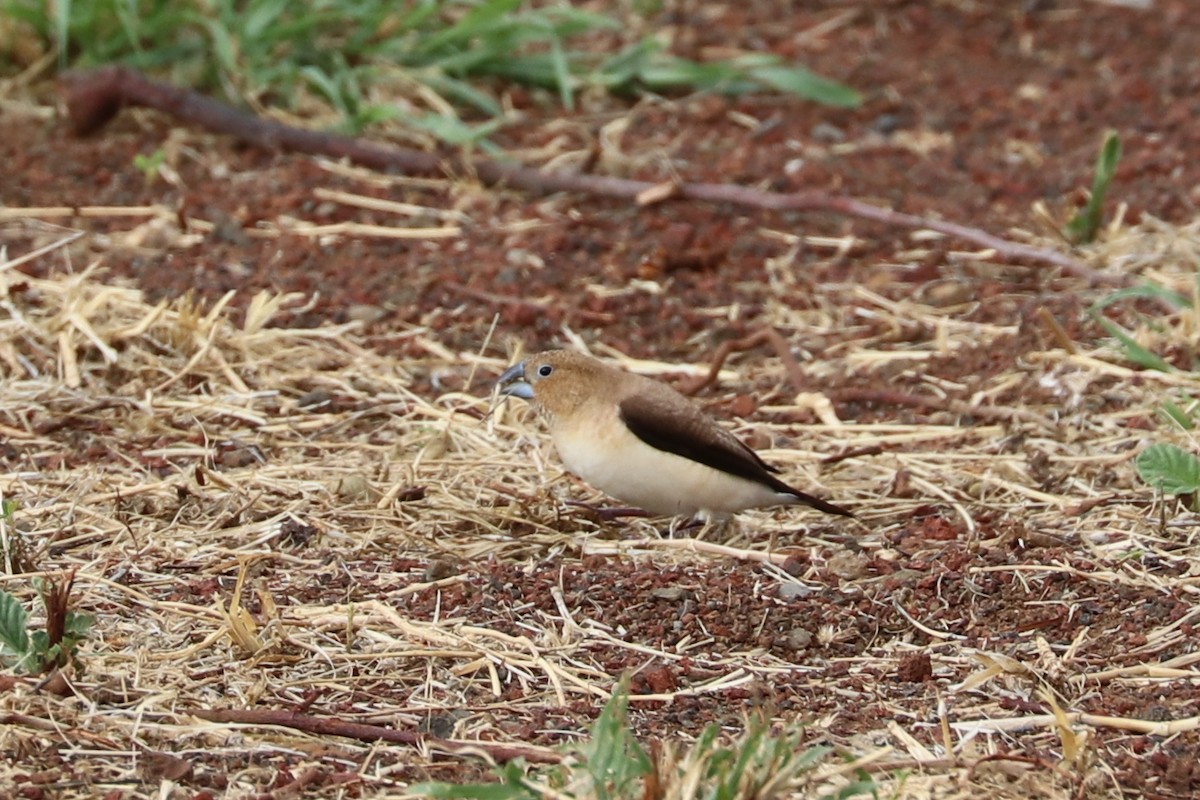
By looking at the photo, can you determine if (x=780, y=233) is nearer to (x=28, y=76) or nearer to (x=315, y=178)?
(x=315, y=178)

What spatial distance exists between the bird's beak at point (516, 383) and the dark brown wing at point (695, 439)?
304 millimetres

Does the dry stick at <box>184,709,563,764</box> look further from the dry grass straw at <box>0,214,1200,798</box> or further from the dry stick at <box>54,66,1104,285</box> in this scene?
the dry stick at <box>54,66,1104,285</box>

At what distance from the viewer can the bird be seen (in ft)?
14.9

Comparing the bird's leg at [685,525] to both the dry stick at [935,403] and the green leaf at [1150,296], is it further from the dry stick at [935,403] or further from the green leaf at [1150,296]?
the green leaf at [1150,296]

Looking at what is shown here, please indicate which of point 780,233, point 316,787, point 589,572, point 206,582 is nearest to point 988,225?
point 780,233

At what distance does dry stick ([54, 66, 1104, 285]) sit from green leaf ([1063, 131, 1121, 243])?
503 millimetres

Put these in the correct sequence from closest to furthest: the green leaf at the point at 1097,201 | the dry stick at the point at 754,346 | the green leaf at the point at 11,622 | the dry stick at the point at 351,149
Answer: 1. the green leaf at the point at 11,622
2. the dry stick at the point at 754,346
3. the green leaf at the point at 1097,201
4. the dry stick at the point at 351,149

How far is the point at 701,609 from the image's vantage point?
4129 mm

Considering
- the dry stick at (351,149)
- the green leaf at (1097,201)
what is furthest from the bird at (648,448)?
the dry stick at (351,149)

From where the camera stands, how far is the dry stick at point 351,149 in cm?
691

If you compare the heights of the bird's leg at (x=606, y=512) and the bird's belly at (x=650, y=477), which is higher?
the bird's belly at (x=650, y=477)

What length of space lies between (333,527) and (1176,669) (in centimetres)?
199

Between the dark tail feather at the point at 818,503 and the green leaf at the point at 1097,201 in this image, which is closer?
the dark tail feather at the point at 818,503

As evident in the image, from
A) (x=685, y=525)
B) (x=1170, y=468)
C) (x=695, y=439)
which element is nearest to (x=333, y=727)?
(x=695, y=439)
